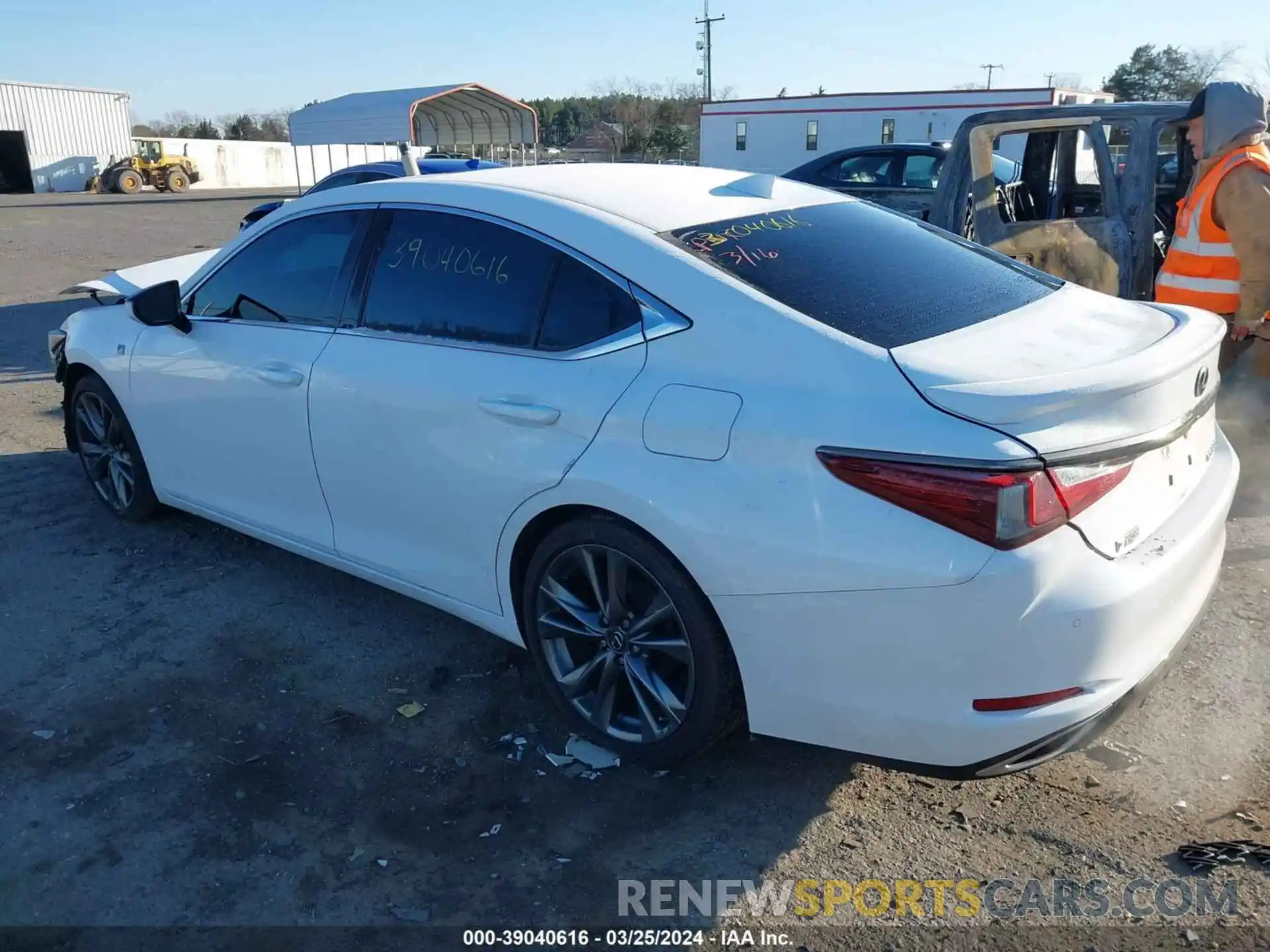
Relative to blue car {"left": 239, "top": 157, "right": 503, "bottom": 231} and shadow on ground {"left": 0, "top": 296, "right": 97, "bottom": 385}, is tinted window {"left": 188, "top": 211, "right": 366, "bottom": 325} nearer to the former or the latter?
shadow on ground {"left": 0, "top": 296, "right": 97, "bottom": 385}

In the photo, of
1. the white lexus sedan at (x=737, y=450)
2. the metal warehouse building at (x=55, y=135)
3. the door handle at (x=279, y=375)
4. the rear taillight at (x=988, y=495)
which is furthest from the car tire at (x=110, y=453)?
the metal warehouse building at (x=55, y=135)

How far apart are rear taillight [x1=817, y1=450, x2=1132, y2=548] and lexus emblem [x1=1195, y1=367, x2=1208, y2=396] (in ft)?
2.14

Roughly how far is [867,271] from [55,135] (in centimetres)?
5185

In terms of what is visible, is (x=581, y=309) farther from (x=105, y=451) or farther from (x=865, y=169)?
(x=865, y=169)

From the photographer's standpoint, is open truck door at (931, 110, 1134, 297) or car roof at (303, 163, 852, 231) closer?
car roof at (303, 163, 852, 231)

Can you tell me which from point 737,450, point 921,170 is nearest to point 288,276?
point 737,450

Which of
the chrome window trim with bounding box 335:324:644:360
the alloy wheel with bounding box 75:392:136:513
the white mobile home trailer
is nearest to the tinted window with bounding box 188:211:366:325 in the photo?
the chrome window trim with bounding box 335:324:644:360

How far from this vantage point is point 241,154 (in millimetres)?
55375

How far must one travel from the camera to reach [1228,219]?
15.0ft

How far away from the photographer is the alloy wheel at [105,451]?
16.0 feet

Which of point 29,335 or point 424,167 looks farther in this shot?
point 424,167

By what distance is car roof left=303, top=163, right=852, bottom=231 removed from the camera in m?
3.16

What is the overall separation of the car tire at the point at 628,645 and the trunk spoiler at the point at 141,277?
410 cm

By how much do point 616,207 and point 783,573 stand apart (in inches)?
52.6
